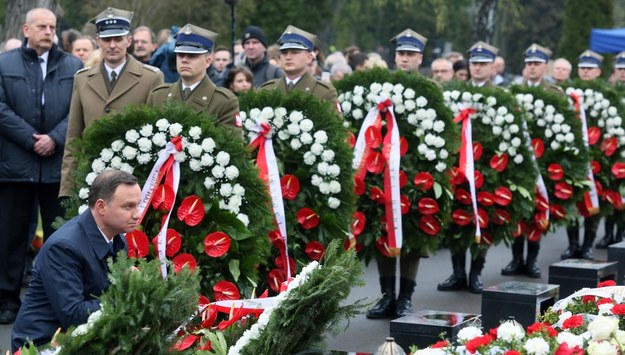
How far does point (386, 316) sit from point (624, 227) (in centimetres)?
563

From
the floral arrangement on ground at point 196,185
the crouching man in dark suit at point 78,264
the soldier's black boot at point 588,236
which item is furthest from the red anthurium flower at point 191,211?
the soldier's black boot at point 588,236

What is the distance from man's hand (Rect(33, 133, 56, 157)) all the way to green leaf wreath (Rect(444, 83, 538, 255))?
3.62 m

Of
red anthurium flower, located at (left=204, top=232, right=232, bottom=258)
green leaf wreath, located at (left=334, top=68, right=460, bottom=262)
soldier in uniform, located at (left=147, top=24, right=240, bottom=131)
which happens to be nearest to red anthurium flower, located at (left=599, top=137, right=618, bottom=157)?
green leaf wreath, located at (left=334, top=68, right=460, bottom=262)

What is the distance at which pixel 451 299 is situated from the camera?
11320 millimetres

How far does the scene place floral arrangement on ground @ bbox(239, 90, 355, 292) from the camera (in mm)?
8773

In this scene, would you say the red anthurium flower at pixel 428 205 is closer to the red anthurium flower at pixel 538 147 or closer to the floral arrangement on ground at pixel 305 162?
the floral arrangement on ground at pixel 305 162

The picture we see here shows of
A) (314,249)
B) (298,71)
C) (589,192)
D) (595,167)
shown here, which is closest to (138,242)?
(314,249)

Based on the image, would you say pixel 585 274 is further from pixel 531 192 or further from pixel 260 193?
pixel 531 192

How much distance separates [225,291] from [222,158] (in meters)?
0.81

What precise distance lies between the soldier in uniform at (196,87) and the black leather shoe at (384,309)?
2585 mm

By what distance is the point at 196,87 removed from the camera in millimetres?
8438

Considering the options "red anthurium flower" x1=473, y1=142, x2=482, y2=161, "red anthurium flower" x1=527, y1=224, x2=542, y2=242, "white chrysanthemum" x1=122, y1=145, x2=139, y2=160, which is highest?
"white chrysanthemum" x1=122, y1=145, x2=139, y2=160

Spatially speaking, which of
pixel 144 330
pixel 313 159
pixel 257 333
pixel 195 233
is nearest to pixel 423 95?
pixel 313 159

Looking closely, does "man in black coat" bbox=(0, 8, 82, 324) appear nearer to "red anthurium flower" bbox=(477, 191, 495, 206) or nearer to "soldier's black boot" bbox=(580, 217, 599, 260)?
"red anthurium flower" bbox=(477, 191, 495, 206)
